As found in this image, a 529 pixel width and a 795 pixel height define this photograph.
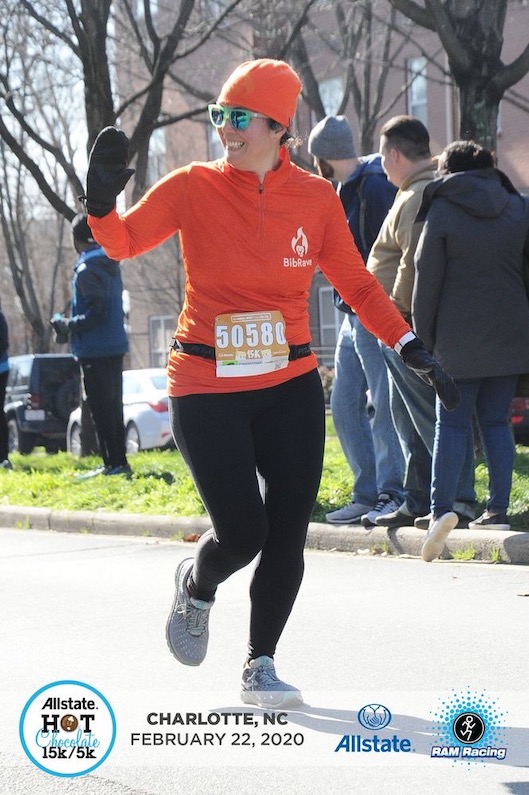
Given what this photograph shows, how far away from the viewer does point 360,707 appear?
446 cm

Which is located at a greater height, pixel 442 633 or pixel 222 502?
→ pixel 222 502

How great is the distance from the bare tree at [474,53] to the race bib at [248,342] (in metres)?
6.73

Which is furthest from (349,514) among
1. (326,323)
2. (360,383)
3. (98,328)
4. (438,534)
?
(326,323)

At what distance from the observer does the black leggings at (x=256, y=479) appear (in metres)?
4.31

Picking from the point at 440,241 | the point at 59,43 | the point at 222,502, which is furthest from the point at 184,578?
the point at 59,43

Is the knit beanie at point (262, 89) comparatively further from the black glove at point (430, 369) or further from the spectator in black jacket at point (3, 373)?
the spectator in black jacket at point (3, 373)

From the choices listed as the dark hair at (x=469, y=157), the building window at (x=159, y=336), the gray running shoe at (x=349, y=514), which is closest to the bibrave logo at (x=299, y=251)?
the dark hair at (x=469, y=157)

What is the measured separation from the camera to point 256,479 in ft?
14.3

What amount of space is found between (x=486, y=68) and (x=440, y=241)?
3981 millimetres

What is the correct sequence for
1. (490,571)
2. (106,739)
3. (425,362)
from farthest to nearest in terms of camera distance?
(490,571), (425,362), (106,739)

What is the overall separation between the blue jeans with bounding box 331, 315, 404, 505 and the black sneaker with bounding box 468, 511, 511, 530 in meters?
0.85

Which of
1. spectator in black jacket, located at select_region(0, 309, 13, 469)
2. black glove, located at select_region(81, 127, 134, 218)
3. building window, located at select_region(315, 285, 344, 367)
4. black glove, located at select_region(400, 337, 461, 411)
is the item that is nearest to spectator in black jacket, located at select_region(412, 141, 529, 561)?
black glove, located at select_region(400, 337, 461, 411)

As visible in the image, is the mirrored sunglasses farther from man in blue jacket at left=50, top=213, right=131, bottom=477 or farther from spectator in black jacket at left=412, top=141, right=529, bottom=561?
man in blue jacket at left=50, top=213, right=131, bottom=477

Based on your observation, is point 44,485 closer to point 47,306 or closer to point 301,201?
point 301,201
